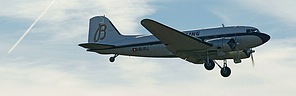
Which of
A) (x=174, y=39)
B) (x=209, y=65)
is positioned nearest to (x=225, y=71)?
(x=209, y=65)

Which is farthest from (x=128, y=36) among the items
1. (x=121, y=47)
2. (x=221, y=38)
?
(x=221, y=38)

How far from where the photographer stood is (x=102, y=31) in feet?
159

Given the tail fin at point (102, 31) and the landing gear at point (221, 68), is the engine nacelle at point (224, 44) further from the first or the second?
the tail fin at point (102, 31)

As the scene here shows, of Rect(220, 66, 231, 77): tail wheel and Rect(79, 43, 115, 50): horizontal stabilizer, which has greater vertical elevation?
Rect(79, 43, 115, 50): horizontal stabilizer

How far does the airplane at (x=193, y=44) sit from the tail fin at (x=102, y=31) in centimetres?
173

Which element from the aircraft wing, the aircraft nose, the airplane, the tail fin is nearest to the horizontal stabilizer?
the airplane

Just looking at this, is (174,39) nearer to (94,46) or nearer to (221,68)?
(221,68)

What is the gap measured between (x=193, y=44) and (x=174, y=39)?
1224 millimetres

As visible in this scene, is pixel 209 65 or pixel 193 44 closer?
pixel 193 44

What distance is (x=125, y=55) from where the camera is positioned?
44531 millimetres

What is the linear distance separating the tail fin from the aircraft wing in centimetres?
608

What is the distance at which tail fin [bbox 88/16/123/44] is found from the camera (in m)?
47.5

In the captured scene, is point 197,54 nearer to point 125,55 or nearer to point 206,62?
point 206,62

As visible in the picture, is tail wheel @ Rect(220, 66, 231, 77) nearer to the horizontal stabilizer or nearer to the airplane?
the airplane
